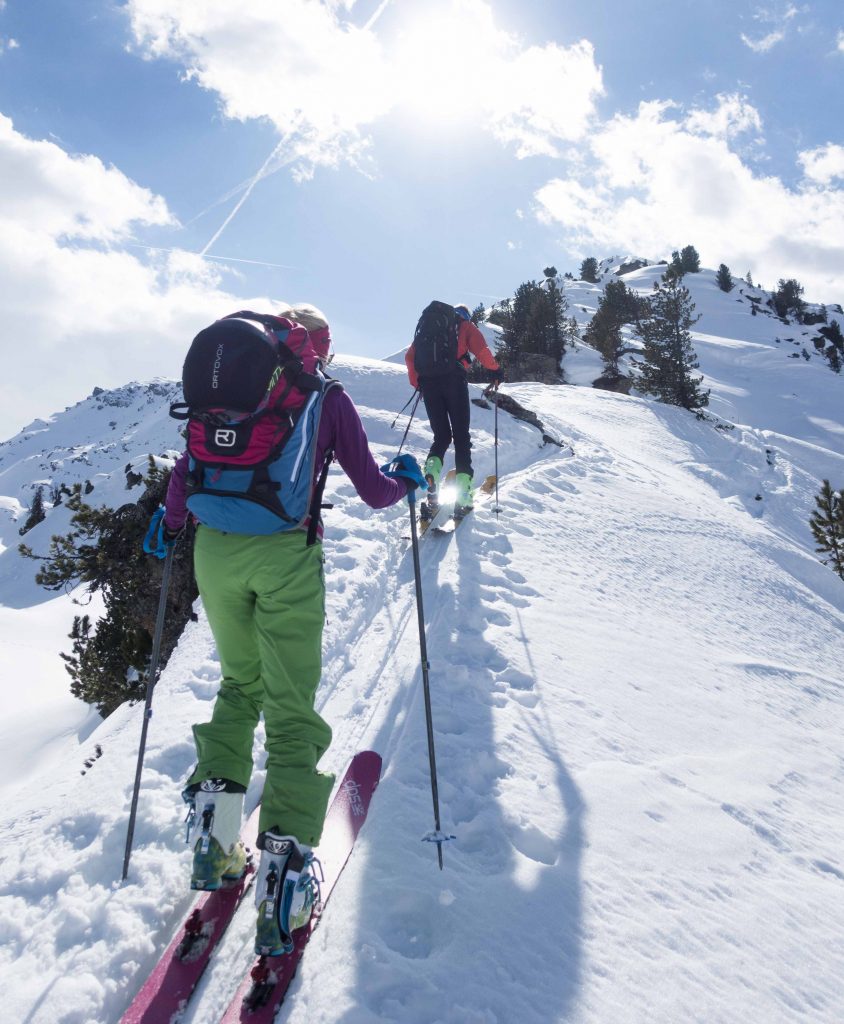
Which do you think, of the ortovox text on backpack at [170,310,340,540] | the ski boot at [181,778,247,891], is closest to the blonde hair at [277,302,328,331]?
the ortovox text on backpack at [170,310,340,540]

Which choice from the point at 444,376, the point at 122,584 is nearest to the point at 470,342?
the point at 444,376

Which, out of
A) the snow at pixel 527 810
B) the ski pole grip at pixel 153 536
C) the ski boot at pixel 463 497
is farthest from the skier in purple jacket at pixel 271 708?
the ski boot at pixel 463 497

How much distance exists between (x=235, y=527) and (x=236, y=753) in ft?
3.33

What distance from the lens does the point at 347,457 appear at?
273 centimetres

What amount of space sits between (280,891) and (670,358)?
2891 cm

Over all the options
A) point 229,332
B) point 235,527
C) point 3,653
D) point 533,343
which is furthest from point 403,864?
point 533,343

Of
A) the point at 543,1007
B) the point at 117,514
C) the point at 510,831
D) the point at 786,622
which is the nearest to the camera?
the point at 543,1007

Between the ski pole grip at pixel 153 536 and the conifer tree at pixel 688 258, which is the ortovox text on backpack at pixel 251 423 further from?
the conifer tree at pixel 688 258

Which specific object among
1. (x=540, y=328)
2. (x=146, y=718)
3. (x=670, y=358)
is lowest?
(x=146, y=718)

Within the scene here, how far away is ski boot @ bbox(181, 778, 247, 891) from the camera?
7.72 ft

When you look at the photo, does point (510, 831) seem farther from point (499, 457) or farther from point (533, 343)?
point (533, 343)

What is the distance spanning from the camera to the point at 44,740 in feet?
40.3

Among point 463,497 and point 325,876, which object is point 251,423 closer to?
point 325,876

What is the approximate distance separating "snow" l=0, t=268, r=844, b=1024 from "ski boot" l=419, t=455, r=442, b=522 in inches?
15.6
